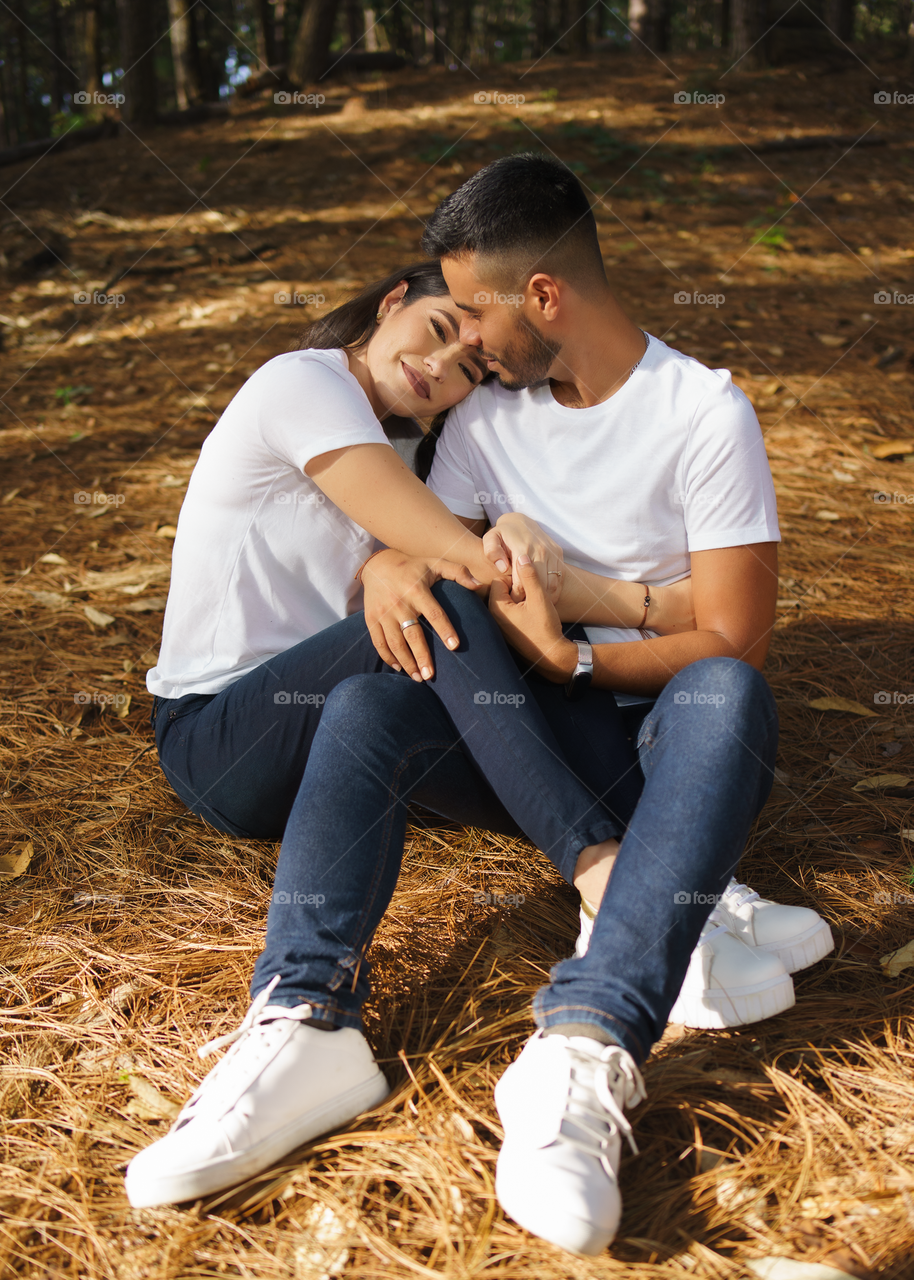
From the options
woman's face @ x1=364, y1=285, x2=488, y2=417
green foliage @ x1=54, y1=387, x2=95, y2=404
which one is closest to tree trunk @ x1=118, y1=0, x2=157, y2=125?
green foliage @ x1=54, y1=387, x2=95, y2=404

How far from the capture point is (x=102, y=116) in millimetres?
10469

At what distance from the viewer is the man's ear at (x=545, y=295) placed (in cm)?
209

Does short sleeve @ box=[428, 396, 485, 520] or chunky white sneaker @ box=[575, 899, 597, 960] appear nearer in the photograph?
chunky white sneaker @ box=[575, 899, 597, 960]

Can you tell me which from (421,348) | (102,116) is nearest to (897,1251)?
(421,348)

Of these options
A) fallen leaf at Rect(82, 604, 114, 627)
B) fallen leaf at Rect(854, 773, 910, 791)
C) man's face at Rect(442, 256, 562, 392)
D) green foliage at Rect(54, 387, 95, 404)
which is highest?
man's face at Rect(442, 256, 562, 392)

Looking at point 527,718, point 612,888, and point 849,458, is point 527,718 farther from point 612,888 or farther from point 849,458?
point 849,458

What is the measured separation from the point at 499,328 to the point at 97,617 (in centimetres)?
183

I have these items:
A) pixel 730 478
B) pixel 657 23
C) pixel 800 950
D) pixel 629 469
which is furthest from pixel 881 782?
pixel 657 23

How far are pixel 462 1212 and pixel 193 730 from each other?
109cm

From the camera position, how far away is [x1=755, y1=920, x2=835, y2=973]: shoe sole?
64.6 inches

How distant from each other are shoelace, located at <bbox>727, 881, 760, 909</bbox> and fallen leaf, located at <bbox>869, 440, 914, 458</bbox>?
3028 mm

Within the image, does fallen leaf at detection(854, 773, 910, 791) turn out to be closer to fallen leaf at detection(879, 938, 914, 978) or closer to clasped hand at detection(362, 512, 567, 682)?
fallen leaf at detection(879, 938, 914, 978)

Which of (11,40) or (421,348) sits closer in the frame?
(421,348)

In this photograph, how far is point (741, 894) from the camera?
1742 mm
